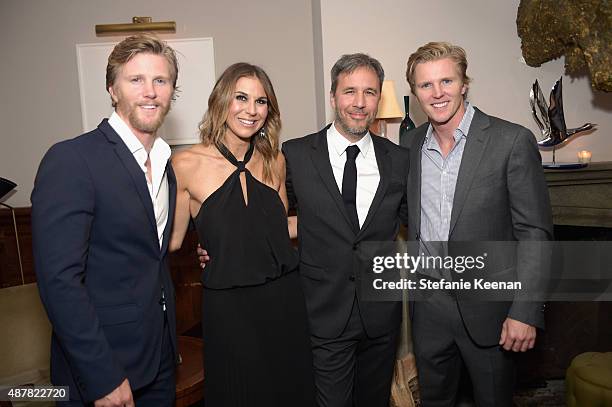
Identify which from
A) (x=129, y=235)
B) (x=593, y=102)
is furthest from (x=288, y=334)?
(x=593, y=102)

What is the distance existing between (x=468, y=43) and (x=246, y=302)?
2.92 metres

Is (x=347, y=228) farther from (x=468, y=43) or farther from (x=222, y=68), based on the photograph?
(x=222, y=68)

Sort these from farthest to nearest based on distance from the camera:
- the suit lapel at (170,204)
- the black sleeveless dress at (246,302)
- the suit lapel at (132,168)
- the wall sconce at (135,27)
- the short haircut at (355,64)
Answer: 1. the wall sconce at (135,27)
2. the short haircut at (355,64)
3. the black sleeveless dress at (246,302)
4. the suit lapel at (170,204)
5. the suit lapel at (132,168)

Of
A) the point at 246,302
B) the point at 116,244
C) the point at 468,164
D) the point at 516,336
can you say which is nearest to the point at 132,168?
the point at 116,244

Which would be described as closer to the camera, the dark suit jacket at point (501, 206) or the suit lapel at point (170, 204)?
the suit lapel at point (170, 204)

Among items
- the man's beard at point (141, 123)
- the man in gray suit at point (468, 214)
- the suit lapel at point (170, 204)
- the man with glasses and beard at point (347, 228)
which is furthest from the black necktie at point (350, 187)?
the man's beard at point (141, 123)

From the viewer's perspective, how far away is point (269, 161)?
2.26 m

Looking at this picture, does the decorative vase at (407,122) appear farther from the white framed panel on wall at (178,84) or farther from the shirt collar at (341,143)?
the white framed panel on wall at (178,84)

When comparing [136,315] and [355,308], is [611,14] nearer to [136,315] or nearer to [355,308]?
[355,308]

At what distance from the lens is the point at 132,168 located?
5.49 ft

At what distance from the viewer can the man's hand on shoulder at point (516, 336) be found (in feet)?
6.81

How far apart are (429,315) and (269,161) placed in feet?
3.17

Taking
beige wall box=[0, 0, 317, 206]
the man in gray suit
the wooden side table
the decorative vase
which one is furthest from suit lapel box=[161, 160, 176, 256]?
beige wall box=[0, 0, 317, 206]

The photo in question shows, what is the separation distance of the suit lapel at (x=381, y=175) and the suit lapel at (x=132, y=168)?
90cm
